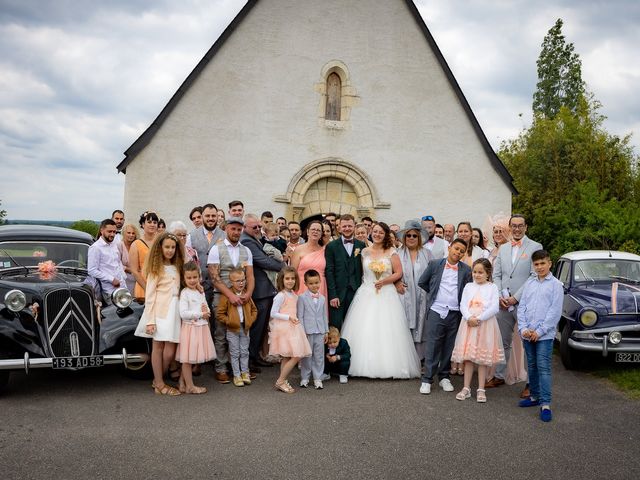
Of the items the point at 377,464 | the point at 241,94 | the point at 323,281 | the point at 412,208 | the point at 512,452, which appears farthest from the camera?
the point at 412,208

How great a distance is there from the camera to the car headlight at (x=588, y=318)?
731cm

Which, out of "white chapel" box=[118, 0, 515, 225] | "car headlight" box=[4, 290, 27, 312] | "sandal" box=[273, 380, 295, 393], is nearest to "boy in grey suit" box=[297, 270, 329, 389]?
"sandal" box=[273, 380, 295, 393]

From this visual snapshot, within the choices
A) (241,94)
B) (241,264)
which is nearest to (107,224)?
(241,264)

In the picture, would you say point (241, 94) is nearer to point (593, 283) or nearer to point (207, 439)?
point (593, 283)

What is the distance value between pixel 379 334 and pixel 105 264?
3.60m

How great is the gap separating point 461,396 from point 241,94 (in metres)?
9.31

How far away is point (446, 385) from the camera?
A: 6.55 meters

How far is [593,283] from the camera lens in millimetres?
8594

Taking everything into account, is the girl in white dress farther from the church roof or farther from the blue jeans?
the church roof

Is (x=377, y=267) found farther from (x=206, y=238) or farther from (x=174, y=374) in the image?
(x=174, y=374)

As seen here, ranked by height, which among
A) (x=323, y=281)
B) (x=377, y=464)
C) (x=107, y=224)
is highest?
(x=107, y=224)

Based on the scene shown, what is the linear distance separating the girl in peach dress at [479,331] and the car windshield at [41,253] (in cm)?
491

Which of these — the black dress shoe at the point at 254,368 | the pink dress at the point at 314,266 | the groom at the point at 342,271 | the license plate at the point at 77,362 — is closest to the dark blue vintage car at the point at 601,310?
the groom at the point at 342,271

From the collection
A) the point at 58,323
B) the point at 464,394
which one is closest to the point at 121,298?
the point at 58,323
